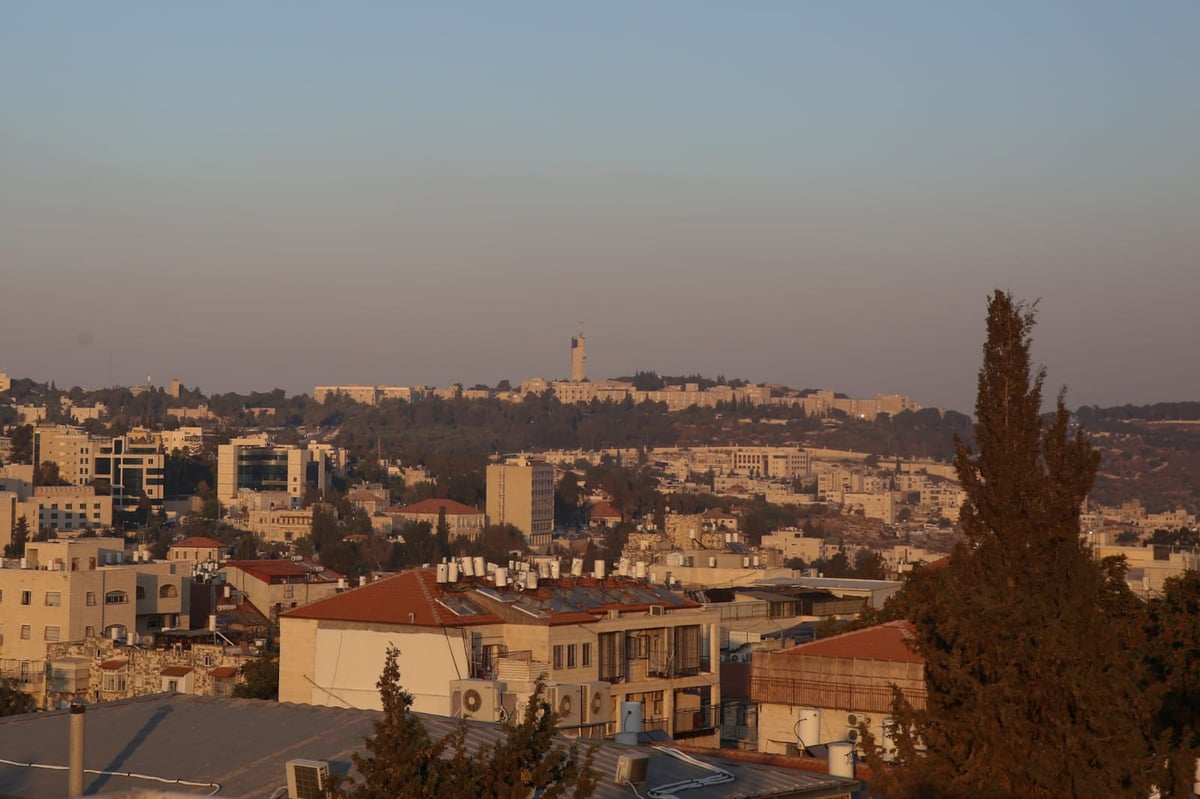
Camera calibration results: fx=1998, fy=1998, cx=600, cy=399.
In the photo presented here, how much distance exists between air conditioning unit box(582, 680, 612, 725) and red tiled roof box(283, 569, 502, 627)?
5772 mm

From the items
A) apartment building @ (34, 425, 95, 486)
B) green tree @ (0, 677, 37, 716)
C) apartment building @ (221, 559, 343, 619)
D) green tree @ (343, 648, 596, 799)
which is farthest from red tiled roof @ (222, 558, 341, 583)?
apartment building @ (34, 425, 95, 486)

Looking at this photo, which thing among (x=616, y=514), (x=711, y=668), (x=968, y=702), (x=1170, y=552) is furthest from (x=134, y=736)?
(x=616, y=514)

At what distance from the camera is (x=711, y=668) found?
23.8 meters

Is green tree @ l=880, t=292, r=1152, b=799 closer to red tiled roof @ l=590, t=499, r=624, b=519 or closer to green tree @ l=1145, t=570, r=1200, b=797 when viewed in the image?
green tree @ l=1145, t=570, r=1200, b=797

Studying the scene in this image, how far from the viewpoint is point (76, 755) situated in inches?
391

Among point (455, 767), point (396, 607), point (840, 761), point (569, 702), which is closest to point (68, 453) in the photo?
point (396, 607)

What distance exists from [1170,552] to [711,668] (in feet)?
82.5

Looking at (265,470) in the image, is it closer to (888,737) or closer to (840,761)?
(840,761)

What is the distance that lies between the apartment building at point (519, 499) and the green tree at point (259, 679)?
101 metres

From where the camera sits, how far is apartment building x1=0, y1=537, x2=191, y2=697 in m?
39.4

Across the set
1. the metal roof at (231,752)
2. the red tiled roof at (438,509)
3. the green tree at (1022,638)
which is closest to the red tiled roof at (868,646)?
the metal roof at (231,752)

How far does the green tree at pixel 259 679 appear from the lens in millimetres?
27359

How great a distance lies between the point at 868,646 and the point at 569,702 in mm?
3660

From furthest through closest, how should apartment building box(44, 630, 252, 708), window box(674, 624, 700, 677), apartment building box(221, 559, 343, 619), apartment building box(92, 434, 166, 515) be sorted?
1. apartment building box(92, 434, 166, 515)
2. apartment building box(221, 559, 343, 619)
3. apartment building box(44, 630, 252, 708)
4. window box(674, 624, 700, 677)
